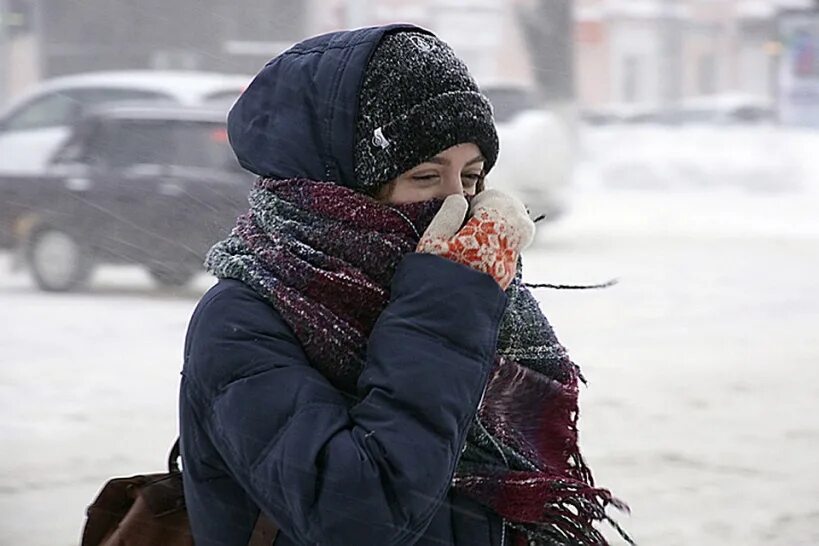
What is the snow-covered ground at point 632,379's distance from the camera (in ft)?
13.4

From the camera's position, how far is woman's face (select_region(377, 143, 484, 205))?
4.48 feet

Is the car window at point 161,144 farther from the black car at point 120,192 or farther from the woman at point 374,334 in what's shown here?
the woman at point 374,334

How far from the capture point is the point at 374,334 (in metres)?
1.26

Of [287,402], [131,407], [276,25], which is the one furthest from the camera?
[276,25]

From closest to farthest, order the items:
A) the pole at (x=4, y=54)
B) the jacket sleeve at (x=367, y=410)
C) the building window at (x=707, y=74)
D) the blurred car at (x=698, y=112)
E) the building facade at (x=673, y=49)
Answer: the jacket sleeve at (x=367, y=410)
the pole at (x=4, y=54)
the building facade at (x=673, y=49)
the blurred car at (x=698, y=112)
the building window at (x=707, y=74)

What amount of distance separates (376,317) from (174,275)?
3.33 metres

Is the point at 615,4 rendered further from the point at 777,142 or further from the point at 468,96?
the point at 468,96

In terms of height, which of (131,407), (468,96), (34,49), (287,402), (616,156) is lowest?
(616,156)

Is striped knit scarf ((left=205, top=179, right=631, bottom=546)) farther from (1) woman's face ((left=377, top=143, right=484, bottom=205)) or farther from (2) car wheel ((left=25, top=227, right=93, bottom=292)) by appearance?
(2) car wheel ((left=25, top=227, right=93, bottom=292))

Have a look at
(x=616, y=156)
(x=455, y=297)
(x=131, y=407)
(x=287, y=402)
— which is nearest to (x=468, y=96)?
(x=455, y=297)

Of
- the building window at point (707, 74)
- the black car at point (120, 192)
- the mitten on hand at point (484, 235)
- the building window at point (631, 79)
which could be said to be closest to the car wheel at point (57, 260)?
the black car at point (120, 192)

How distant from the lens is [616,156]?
10.8 metres

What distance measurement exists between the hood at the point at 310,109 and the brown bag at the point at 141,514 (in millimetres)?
365

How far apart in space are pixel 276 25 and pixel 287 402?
5669 mm
